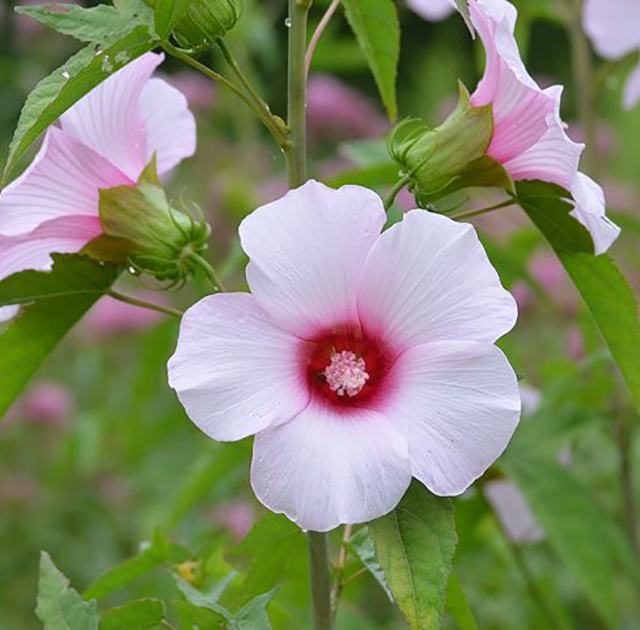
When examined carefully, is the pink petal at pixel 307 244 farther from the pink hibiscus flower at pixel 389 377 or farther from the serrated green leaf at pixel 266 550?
the serrated green leaf at pixel 266 550

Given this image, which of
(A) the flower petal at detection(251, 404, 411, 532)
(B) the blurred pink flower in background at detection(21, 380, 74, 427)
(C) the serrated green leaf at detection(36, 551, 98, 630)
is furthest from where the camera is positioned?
(B) the blurred pink flower in background at detection(21, 380, 74, 427)

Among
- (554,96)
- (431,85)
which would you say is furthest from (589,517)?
(431,85)

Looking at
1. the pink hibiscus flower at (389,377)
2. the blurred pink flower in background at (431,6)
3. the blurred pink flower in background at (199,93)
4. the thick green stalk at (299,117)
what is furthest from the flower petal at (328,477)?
the blurred pink flower in background at (199,93)

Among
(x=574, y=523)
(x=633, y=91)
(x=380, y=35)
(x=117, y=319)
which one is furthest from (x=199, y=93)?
(x=380, y=35)

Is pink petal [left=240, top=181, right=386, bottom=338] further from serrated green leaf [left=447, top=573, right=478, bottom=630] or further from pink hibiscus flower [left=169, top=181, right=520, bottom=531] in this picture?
serrated green leaf [left=447, top=573, right=478, bottom=630]

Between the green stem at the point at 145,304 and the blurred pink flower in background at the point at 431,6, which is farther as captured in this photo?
the blurred pink flower in background at the point at 431,6

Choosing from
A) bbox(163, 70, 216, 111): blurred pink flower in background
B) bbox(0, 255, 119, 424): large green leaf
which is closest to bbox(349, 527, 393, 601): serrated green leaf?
bbox(0, 255, 119, 424): large green leaf

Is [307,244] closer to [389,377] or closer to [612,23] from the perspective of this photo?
[389,377]

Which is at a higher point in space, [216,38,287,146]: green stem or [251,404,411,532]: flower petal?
[216,38,287,146]: green stem
